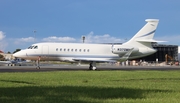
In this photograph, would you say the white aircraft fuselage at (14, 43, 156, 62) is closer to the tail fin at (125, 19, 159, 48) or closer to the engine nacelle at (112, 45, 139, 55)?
the engine nacelle at (112, 45, 139, 55)

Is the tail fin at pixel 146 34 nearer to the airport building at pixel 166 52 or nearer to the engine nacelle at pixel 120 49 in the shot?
the engine nacelle at pixel 120 49

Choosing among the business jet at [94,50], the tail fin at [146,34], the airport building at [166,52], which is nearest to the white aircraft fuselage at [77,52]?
the business jet at [94,50]

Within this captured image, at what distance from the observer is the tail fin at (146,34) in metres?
37.2

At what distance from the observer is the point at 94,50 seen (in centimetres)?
3684

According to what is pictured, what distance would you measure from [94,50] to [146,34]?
6921 mm

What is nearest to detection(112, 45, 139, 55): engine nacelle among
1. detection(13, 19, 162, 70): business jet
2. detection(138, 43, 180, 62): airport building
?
detection(13, 19, 162, 70): business jet

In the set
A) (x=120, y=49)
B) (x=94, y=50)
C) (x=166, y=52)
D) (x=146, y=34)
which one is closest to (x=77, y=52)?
(x=94, y=50)

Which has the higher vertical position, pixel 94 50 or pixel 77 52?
pixel 94 50

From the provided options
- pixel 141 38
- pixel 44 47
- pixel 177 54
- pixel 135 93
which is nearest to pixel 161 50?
pixel 177 54

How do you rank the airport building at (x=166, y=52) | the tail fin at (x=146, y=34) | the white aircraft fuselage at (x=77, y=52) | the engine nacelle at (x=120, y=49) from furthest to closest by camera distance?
the airport building at (x=166, y=52), the tail fin at (x=146, y=34), the engine nacelle at (x=120, y=49), the white aircraft fuselage at (x=77, y=52)

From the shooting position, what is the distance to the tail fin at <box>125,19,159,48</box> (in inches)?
1467

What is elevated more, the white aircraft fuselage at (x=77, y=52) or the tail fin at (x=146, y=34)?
the tail fin at (x=146, y=34)

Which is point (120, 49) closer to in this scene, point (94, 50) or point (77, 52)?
point (94, 50)

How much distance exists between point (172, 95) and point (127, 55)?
89.7 feet
